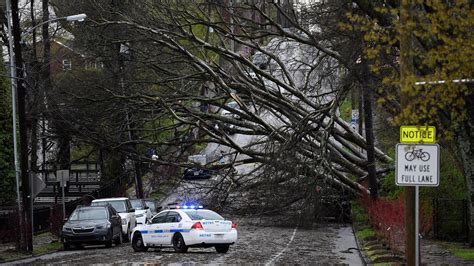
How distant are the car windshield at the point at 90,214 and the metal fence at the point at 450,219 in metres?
12.2

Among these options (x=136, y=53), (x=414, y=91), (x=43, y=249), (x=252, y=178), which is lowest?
(x=43, y=249)

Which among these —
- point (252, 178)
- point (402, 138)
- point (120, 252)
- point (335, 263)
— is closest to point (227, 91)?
point (252, 178)

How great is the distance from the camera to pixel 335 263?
928 inches

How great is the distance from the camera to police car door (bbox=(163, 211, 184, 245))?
26922mm

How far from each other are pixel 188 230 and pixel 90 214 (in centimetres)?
660

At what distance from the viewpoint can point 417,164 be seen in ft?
51.5

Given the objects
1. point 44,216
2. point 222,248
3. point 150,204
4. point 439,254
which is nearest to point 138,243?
point 222,248

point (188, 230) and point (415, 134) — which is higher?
point (415, 134)

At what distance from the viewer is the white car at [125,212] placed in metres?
34.7

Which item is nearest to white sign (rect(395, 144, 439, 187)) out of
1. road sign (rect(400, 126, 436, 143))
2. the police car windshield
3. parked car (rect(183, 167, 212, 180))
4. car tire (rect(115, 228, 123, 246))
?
road sign (rect(400, 126, 436, 143))

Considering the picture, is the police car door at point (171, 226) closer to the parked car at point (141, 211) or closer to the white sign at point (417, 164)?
the parked car at point (141, 211)

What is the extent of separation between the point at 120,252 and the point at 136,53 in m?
12.2

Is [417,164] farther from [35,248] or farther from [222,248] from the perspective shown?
[35,248]

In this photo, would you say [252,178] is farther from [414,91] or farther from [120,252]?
[414,91]
